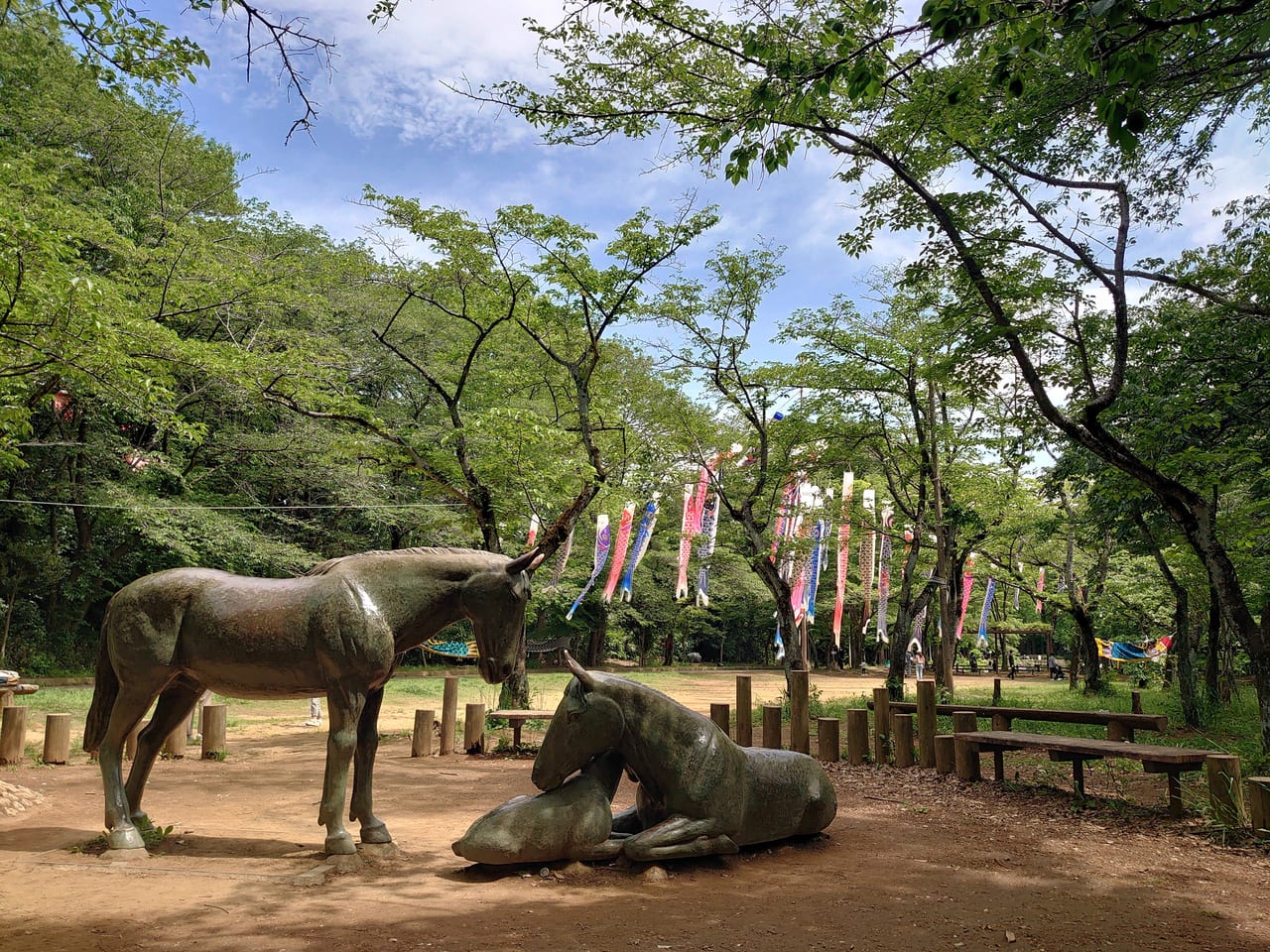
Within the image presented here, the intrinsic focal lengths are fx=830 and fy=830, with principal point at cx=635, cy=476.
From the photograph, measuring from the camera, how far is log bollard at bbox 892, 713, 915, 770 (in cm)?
934

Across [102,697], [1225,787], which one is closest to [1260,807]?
[1225,787]

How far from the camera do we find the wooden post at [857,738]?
970 centimetres

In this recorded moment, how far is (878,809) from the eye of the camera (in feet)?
24.4

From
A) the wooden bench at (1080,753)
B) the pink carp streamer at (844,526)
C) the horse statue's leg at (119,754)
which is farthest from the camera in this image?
the pink carp streamer at (844,526)

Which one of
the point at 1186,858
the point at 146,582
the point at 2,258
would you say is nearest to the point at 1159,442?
the point at 1186,858

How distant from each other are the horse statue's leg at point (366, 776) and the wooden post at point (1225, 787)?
6.15 meters

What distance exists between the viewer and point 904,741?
938cm

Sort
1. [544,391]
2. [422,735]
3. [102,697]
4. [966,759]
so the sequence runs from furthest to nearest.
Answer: [544,391], [422,735], [966,759], [102,697]

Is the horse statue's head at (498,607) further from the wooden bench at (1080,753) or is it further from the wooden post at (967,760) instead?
the wooden post at (967,760)

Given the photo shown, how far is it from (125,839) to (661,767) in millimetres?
3506

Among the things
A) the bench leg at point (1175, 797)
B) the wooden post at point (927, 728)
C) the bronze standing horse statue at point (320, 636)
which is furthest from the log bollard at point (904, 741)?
the bronze standing horse statue at point (320, 636)

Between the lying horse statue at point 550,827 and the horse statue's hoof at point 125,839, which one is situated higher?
the lying horse statue at point 550,827

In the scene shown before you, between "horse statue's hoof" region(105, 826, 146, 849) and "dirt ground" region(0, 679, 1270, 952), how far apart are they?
150 mm

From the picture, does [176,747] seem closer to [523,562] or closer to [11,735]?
[11,735]
